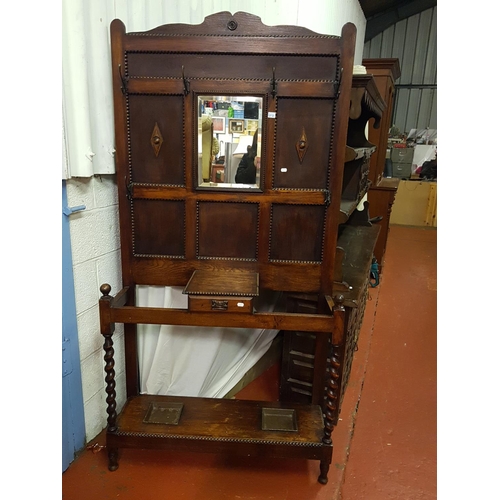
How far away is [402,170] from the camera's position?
21.1 feet

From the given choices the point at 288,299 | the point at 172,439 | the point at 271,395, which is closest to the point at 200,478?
the point at 172,439

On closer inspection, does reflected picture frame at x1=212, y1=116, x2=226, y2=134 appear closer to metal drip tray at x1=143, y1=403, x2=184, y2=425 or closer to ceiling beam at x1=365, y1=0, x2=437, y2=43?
metal drip tray at x1=143, y1=403, x2=184, y2=425

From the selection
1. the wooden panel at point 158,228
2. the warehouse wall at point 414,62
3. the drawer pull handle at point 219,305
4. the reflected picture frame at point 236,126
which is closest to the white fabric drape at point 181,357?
the wooden panel at point 158,228

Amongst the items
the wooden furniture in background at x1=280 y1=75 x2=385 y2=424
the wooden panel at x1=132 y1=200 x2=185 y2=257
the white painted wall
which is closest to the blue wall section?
the white painted wall

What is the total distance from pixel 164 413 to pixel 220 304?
64cm

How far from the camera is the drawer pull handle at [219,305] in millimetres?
1487

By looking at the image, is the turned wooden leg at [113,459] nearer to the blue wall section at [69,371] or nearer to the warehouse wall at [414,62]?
the blue wall section at [69,371]

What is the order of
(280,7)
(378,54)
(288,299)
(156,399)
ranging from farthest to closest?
(378,54) < (280,7) < (288,299) < (156,399)

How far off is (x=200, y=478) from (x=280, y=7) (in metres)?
2.36

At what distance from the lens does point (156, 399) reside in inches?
73.5

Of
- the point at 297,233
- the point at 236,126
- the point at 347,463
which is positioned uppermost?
the point at 236,126

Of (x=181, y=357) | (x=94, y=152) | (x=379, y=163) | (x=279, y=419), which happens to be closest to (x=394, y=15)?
(x=379, y=163)

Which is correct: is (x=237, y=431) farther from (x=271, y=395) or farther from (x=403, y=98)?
(x=403, y=98)

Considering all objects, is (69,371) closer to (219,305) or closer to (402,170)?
(219,305)
